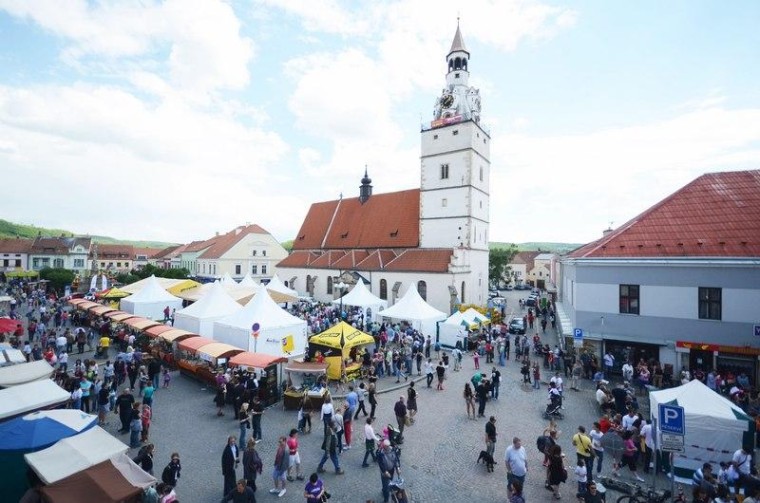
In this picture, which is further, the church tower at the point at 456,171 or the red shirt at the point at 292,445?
the church tower at the point at 456,171

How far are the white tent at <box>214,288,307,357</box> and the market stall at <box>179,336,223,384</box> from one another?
161 centimetres

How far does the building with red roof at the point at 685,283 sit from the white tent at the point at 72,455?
19008 millimetres

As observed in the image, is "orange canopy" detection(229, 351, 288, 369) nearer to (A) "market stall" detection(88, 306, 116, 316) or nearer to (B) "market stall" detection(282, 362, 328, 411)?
(B) "market stall" detection(282, 362, 328, 411)

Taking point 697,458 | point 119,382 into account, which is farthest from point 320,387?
point 697,458

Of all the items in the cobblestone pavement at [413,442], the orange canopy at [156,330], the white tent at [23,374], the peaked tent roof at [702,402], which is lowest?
the cobblestone pavement at [413,442]

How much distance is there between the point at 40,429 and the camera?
317 inches

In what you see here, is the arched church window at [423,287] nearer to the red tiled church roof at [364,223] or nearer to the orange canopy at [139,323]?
the red tiled church roof at [364,223]

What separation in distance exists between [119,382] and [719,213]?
2718 centimetres

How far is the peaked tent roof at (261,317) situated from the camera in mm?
17964

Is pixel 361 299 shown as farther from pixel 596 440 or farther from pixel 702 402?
pixel 702 402

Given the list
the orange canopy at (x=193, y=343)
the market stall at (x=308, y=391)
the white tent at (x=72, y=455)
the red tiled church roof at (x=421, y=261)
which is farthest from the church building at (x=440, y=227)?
the white tent at (x=72, y=455)

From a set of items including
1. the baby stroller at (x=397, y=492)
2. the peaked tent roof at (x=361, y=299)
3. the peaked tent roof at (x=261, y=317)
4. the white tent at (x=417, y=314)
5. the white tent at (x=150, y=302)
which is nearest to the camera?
the baby stroller at (x=397, y=492)

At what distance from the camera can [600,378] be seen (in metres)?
15.8

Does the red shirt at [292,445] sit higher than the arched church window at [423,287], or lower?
lower
